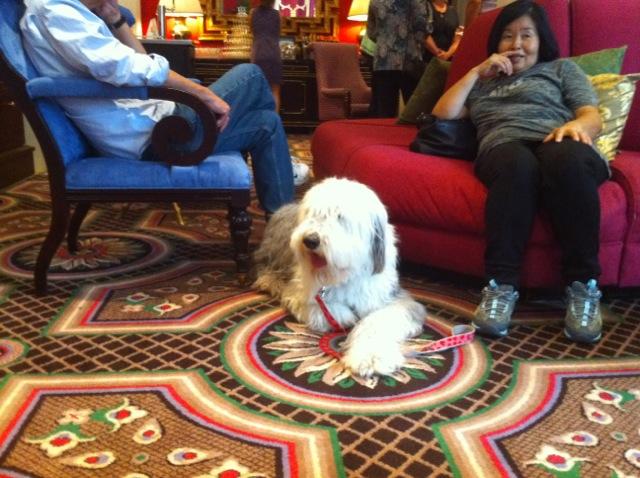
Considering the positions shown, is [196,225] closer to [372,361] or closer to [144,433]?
[372,361]

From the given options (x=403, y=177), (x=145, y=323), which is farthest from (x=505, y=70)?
(x=145, y=323)

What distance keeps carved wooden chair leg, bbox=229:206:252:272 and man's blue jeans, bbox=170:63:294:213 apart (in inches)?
12.4

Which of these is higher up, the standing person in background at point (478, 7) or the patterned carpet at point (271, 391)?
the standing person in background at point (478, 7)

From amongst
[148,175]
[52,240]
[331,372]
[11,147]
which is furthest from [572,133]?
[11,147]

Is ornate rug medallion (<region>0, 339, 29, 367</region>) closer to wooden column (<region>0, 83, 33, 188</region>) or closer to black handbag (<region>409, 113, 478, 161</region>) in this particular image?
black handbag (<region>409, 113, 478, 161</region>)

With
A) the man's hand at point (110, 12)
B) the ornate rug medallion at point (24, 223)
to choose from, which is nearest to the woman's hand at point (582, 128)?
the man's hand at point (110, 12)

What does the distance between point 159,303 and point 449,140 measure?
4.07ft

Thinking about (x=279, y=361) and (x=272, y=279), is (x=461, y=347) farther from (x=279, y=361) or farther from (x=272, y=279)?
(x=272, y=279)

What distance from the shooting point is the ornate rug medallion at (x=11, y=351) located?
168 cm

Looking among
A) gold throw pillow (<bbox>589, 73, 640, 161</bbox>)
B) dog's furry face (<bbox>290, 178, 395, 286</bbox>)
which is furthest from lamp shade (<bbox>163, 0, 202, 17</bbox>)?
dog's furry face (<bbox>290, 178, 395, 286</bbox>)

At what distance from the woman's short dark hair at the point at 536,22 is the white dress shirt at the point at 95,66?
1276 millimetres

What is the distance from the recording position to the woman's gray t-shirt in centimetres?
214

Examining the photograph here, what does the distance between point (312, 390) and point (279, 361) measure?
185 millimetres

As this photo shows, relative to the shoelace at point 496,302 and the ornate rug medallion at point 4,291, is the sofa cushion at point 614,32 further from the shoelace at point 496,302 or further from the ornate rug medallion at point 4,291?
the ornate rug medallion at point 4,291
